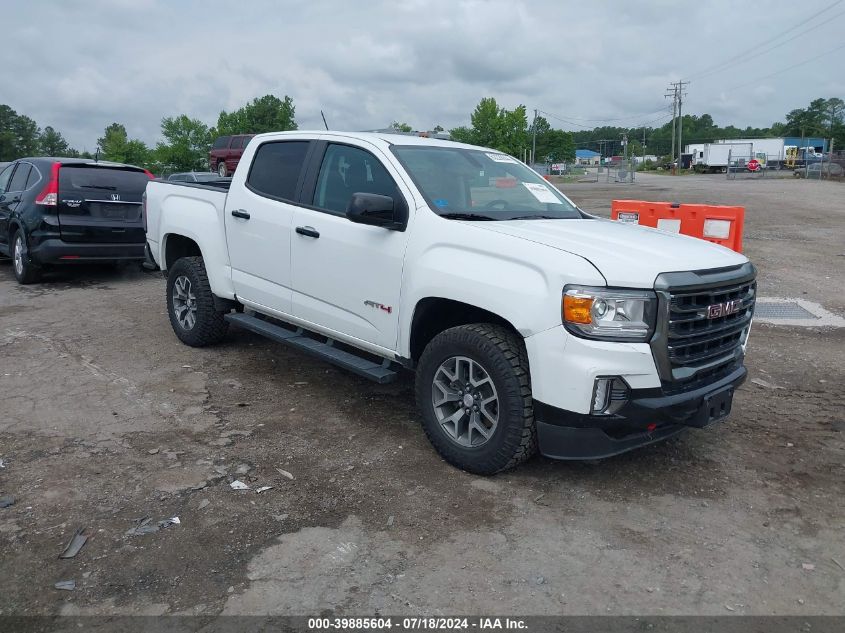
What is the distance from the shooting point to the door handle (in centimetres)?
492

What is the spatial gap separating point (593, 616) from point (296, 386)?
3.35m

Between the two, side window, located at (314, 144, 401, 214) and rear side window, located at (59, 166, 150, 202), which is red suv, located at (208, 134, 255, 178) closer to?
rear side window, located at (59, 166, 150, 202)

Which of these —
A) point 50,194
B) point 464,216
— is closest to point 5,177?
point 50,194

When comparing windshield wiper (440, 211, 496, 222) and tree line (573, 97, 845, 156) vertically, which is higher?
tree line (573, 97, 845, 156)

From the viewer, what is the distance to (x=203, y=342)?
654 cm

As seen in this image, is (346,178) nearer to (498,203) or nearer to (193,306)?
(498,203)

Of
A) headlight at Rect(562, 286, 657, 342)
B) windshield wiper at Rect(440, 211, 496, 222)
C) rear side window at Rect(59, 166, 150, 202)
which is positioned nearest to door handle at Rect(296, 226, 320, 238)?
windshield wiper at Rect(440, 211, 496, 222)

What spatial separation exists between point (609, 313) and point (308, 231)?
2324 millimetres

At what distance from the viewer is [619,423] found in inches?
140

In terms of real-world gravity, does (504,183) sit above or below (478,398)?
above

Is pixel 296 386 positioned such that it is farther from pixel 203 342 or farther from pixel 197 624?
pixel 197 624

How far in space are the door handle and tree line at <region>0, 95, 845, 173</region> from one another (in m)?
1.66

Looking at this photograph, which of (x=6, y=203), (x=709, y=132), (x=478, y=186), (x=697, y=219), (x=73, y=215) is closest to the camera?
(x=478, y=186)

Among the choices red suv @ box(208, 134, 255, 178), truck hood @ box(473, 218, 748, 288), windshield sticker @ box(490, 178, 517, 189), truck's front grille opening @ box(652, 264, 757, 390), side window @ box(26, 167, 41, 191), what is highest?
red suv @ box(208, 134, 255, 178)
